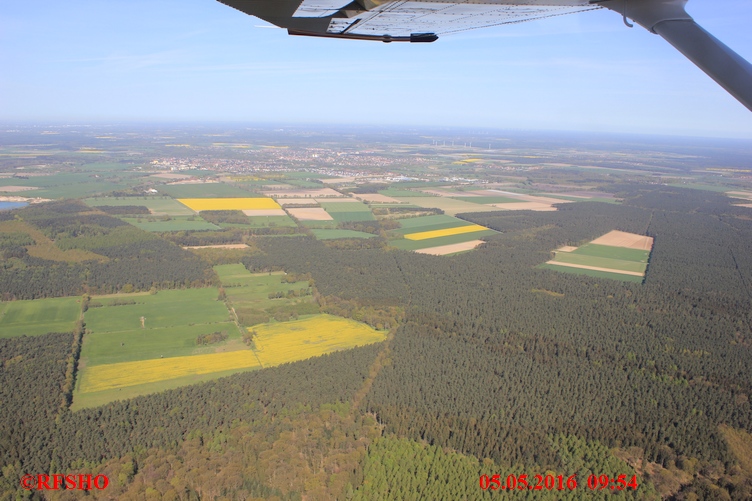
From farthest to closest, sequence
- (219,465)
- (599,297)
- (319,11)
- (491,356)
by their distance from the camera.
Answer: (599,297)
(491,356)
(219,465)
(319,11)

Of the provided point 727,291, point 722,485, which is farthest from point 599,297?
point 722,485

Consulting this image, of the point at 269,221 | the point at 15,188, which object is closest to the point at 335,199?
the point at 269,221

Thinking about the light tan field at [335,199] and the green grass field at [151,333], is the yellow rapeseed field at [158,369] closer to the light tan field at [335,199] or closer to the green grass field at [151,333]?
the green grass field at [151,333]

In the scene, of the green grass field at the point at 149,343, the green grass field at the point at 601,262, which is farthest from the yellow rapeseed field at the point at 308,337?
the green grass field at the point at 601,262

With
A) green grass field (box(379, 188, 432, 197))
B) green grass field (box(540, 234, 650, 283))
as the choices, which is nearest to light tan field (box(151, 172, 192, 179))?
green grass field (box(379, 188, 432, 197))

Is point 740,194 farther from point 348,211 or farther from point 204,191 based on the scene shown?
point 204,191

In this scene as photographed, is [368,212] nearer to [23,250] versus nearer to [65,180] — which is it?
[23,250]
